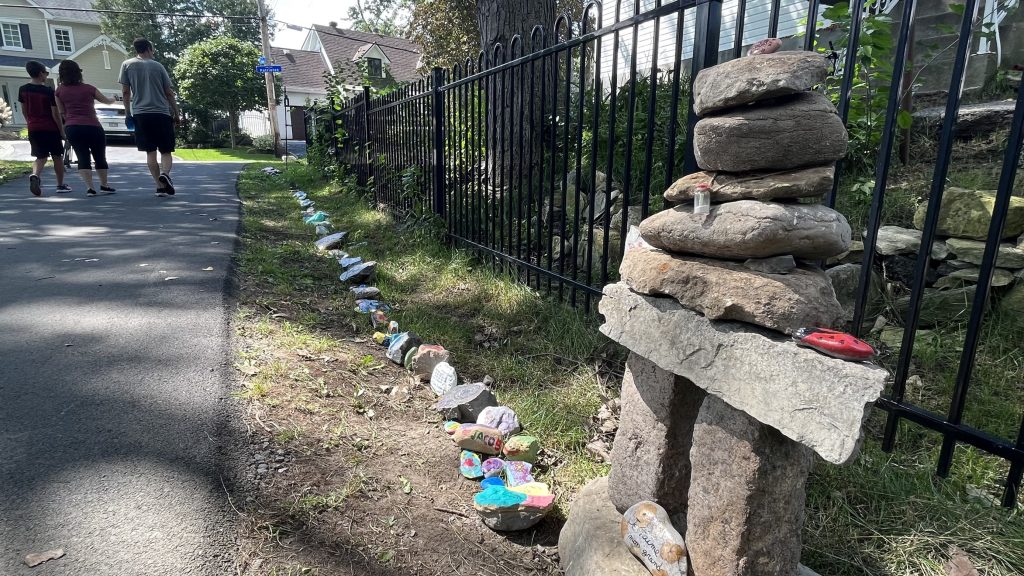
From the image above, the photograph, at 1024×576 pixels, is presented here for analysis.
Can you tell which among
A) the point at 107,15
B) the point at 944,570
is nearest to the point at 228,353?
the point at 944,570

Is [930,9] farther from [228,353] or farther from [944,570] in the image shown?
[228,353]

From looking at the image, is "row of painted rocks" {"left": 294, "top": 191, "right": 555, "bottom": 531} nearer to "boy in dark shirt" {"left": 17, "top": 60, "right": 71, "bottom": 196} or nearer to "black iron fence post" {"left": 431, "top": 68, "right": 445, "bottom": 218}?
"black iron fence post" {"left": 431, "top": 68, "right": 445, "bottom": 218}

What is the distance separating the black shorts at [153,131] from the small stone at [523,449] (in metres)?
7.63

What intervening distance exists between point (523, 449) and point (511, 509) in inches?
14.7

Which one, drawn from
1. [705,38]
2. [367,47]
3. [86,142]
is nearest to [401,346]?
[705,38]

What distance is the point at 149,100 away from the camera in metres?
7.64

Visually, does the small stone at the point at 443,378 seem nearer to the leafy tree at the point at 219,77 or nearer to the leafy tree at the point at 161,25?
the leafy tree at the point at 219,77

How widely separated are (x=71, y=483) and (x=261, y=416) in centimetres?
71

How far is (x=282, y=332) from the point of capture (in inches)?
138

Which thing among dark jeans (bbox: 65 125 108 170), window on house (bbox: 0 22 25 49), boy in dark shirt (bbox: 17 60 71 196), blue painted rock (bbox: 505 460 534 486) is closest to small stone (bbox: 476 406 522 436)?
blue painted rock (bbox: 505 460 534 486)

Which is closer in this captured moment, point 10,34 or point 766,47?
point 766,47

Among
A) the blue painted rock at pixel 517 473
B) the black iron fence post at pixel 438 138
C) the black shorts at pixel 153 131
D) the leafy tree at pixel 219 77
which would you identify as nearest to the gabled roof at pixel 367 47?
the leafy tree at pixel 219 77

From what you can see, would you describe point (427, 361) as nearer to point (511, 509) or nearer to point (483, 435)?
point (483, 435)

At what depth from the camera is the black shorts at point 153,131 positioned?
304 inches
